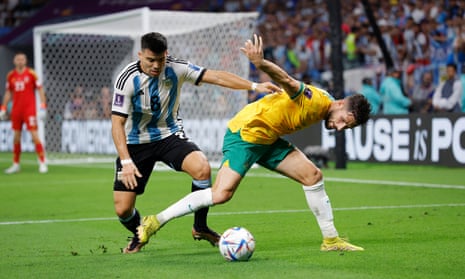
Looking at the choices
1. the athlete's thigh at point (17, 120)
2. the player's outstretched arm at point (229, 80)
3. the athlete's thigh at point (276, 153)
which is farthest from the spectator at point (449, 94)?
the athlete's thigh at point (276, 153)

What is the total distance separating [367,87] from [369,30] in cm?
411

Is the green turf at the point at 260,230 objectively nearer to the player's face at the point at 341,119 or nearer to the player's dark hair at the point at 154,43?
the player's face at the point at 341,119

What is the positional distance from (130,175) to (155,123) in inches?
34.5

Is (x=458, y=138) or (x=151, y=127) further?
(x=458, y=138)

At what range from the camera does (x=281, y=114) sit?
7.84 m

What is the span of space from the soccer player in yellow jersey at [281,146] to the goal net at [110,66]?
1270cm

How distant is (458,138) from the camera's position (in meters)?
18.2

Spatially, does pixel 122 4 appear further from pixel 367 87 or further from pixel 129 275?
pixel 129 275

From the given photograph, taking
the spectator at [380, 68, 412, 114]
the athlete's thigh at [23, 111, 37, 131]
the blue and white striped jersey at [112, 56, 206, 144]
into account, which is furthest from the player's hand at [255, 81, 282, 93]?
the spectator at [380, 68, 412, 114]

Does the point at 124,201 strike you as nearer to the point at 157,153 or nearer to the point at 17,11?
the point at 157,153

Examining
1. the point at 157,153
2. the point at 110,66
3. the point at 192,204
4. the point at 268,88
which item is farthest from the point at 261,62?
the point at 110,66

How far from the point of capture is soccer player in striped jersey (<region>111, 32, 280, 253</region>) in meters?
8.13

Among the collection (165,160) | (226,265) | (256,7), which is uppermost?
(256,7)

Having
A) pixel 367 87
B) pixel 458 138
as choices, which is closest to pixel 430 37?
pixel 367 87
